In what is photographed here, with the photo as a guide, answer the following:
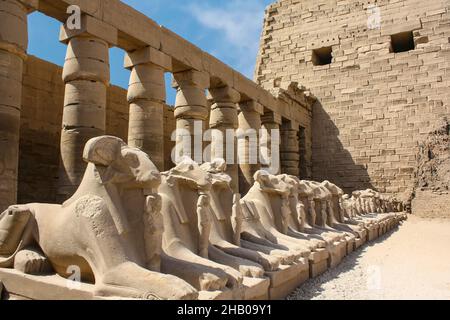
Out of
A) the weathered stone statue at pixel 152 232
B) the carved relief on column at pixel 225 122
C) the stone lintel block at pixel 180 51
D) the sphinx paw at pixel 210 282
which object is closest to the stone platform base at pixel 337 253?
the sphinx paw at pixel 210 282

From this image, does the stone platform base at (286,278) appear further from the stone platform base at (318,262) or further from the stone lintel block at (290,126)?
the stone lintel block at (290,126)

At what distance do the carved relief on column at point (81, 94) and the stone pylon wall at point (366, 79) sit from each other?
10.00m

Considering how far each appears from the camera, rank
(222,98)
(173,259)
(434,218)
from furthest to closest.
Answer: (434,218) → (222,98) → (173,259)

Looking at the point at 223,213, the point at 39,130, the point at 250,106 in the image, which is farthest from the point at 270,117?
the point at 223,213

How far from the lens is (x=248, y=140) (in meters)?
13.4

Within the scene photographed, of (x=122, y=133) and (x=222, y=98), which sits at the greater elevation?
(x=222, y=98)

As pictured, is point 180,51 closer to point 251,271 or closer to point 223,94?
point 223,94

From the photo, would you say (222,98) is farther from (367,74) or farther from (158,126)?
(367,74)

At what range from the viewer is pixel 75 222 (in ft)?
10.2

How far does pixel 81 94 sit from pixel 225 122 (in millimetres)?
A: 5201

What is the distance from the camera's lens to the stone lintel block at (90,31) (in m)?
7.36
